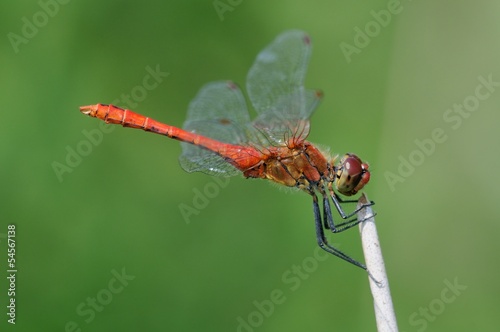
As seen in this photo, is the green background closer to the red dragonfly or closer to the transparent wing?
the red dragonfly

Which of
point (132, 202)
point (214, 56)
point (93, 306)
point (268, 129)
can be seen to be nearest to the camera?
point (268, 129)

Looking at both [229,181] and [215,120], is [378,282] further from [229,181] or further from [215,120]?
[229,181]

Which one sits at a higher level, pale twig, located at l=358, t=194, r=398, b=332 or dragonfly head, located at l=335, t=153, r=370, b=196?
dragonfly head, located at l=335, t=153, r=370, b=196

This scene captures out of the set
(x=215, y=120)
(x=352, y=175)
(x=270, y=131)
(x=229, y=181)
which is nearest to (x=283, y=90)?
(x=270, y=131)

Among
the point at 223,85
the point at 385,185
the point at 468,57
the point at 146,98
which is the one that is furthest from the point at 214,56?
the point at 468,57

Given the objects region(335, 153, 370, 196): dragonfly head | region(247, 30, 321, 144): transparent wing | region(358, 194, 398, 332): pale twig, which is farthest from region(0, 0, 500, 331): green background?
region(358, 194, 398, 332): pale twig

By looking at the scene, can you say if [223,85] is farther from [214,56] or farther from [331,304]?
[331,304]
